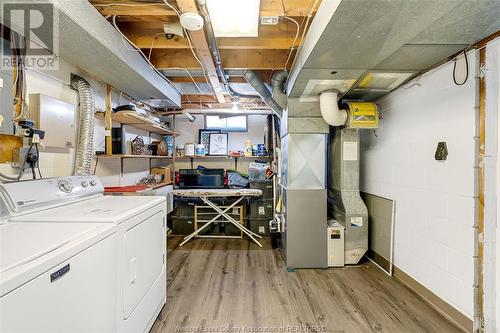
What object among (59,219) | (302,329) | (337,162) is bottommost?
(302,329)

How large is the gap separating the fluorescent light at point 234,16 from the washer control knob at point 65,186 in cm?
158

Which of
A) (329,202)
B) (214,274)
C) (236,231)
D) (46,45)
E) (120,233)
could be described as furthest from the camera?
(236,231)

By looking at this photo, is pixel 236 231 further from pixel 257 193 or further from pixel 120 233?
pixel 120 233

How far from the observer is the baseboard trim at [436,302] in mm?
1716

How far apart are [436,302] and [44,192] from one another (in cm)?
314

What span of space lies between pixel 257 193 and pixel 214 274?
50.4 inches

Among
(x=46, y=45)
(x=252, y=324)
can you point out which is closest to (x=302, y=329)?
(x=252, y=324)

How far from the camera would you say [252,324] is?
178 centimetres

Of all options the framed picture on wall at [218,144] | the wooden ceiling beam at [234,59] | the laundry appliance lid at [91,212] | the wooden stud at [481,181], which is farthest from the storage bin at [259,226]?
the wooden stud at [481,181]

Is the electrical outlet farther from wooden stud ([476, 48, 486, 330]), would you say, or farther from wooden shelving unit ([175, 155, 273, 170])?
wooden shelving unit ([175, 155, 273, 170])

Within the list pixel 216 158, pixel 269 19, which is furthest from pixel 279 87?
pixel 216 158

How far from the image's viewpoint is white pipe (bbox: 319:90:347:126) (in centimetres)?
246

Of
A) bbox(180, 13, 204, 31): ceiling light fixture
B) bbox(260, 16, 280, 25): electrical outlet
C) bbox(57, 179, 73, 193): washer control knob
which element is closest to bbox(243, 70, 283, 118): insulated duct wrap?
bbox(260, 16, 280, 25): electrical outlet

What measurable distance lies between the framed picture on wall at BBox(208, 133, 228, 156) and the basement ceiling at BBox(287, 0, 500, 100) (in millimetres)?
2416
